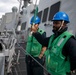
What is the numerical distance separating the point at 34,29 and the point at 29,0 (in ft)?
50.4

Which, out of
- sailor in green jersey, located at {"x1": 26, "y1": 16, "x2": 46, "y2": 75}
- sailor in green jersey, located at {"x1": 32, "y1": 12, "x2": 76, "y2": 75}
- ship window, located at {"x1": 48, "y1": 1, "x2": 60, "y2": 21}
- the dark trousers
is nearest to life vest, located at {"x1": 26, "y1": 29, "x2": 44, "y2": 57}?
sailor in green jersey, located at {"x1": 26, "y1": 16, "x2": 46, "y2": 75}

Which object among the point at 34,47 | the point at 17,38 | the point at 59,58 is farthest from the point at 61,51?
the point at 17,38

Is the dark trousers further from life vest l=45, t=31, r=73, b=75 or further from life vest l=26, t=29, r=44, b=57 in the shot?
life vest l=45, t=31, r=73, b=75

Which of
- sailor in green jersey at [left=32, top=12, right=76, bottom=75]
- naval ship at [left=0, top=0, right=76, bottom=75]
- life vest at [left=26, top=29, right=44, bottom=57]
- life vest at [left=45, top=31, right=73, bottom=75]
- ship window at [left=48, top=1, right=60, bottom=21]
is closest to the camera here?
sailor in green jersey at [left=32, top=12, right=76, bottom=75]

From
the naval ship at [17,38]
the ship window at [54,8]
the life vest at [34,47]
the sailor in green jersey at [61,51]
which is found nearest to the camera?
the sailor in green jersey at [61,51]

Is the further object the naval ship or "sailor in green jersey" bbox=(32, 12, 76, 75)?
the naval ship

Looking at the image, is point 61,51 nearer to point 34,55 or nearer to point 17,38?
point 34,55

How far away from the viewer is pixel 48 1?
29.9ft

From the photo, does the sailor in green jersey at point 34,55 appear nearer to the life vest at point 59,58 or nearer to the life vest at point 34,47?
the life vest at point 34,47

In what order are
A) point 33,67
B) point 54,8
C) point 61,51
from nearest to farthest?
point 61,51 < point 33,67 < point 54,8

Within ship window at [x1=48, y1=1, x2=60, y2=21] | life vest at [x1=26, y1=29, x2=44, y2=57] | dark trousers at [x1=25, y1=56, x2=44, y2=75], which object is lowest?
dark trousers at [x1=25, y1=56, x2=44, y2=75]

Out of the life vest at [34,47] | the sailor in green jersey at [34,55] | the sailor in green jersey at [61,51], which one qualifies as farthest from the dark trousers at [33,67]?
the sailor in green jersey at [61,51]

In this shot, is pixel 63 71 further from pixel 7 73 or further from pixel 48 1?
pixel 48 1

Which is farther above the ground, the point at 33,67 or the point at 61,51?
the point at 61,51
